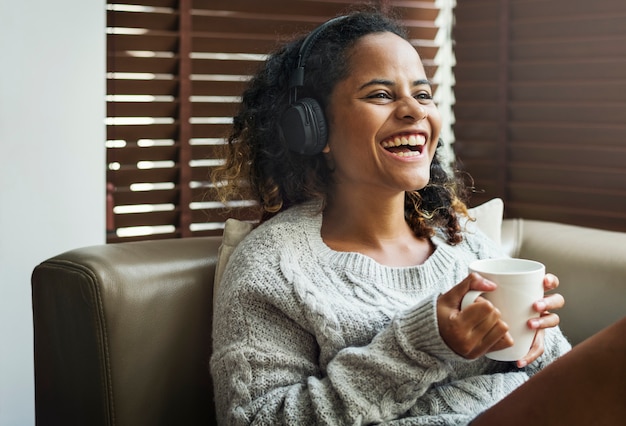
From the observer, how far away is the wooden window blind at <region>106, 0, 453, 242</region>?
2289 millimetres

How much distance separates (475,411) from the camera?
1407 millimetres

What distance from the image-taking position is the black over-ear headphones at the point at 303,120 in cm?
158

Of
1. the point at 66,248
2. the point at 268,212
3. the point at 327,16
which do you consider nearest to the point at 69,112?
the point at 66,248

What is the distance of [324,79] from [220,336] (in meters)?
0.54

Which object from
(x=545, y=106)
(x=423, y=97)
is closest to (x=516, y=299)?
(x=423, y=97)

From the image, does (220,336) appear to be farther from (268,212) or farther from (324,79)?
(324,79)

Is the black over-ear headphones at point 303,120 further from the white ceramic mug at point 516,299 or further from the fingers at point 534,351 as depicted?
the fingers at point 534,351

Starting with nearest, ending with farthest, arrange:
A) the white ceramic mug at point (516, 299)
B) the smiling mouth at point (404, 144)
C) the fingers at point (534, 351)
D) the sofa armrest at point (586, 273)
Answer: the white ceramic mug at point (516, 299) < the fingers at point (534, 351) < the smiling mouth at point (404, 144) < the sofa armrest at point (586, 273)

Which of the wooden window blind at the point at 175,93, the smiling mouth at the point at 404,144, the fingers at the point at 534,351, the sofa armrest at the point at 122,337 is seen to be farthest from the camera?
the wooden window blind at the point at 175,93

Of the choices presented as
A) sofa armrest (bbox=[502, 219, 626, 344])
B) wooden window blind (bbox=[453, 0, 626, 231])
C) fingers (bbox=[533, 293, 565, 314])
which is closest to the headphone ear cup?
fingers (bbox=[533, 293, 565, 314])

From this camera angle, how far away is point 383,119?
157cm

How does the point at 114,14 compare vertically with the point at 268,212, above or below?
above

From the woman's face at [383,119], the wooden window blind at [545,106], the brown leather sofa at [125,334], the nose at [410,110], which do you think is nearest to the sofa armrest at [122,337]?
the brown leather sofa at [125,334]

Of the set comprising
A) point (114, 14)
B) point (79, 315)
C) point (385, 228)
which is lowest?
point (79, 315)
